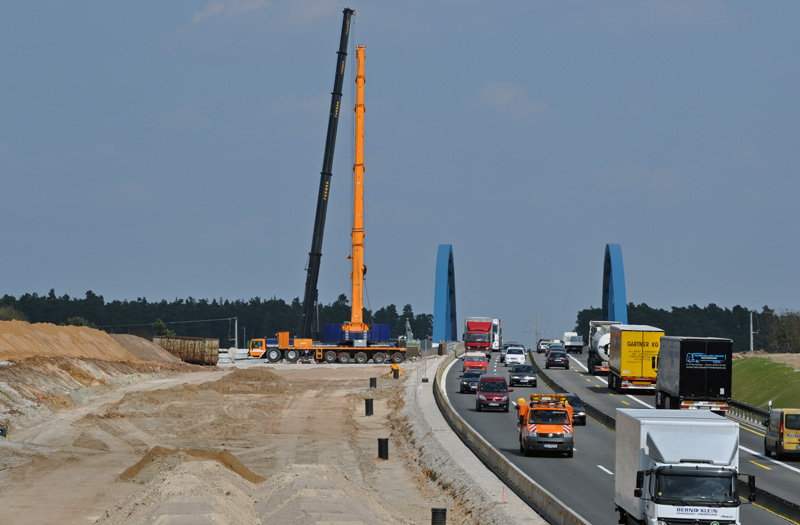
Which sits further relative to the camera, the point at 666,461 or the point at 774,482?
the point at 774,482

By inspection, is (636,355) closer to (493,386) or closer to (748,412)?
(748,412)

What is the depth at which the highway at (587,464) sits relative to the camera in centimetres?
2905

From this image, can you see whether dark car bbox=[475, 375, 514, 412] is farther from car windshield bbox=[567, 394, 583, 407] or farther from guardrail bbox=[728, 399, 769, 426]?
guardrail bbox=[728, 399, 769, 426]

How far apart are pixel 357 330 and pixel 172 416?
42.0 metres

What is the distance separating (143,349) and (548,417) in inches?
2805

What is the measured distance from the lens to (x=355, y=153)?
104375mm

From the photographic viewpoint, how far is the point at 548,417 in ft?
130

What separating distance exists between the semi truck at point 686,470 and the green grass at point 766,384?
1606 inches

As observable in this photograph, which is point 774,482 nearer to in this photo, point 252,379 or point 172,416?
point 172,416

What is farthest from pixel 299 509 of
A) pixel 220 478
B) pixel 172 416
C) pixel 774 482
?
pixel 172 416

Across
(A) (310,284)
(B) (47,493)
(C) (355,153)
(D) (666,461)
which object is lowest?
(B) (47,493)

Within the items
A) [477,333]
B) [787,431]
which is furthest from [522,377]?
[477,333]

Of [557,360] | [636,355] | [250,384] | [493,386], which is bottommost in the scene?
[250,384]

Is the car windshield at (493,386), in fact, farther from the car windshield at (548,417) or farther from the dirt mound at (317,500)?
the dirt mound at (317,500)
